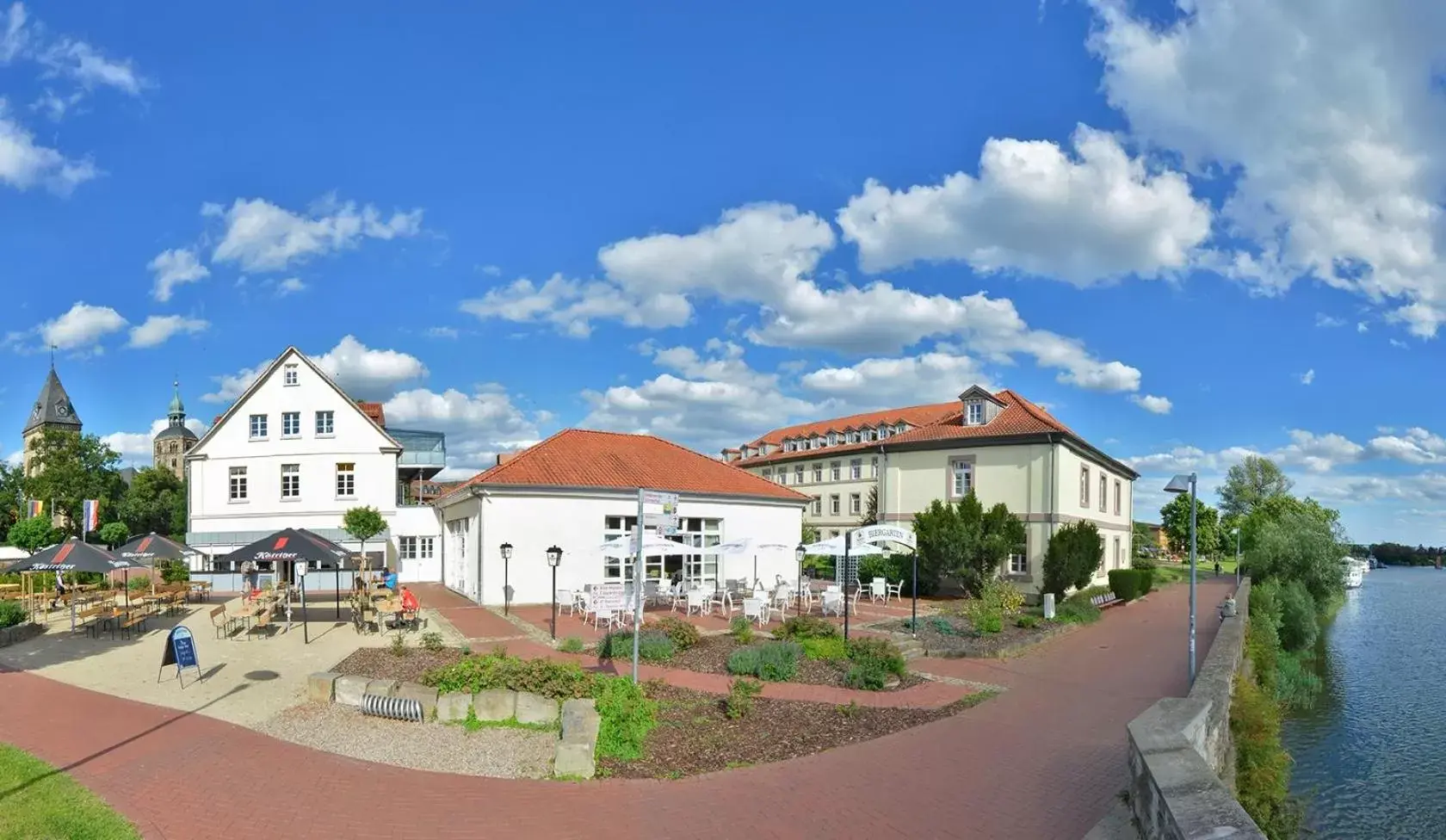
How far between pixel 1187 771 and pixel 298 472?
36.4 meters

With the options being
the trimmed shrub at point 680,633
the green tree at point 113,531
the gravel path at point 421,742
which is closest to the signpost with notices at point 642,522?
the gravel path at point 421,742

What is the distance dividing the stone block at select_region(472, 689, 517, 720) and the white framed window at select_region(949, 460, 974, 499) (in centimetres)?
2705

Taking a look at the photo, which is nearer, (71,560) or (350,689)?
(350,689)

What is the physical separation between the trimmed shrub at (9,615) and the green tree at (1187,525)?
243 ft

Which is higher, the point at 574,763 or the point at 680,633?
the point at 574,763

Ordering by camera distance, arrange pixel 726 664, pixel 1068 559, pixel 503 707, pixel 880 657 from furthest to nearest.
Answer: pixel 1068 559 → pixel 726 664 → pixel 880 657 → pixel 503 707

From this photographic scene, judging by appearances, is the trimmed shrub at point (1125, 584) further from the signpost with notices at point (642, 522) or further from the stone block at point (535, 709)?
the stone block at point (535, 709)

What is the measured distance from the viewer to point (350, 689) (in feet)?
37.1

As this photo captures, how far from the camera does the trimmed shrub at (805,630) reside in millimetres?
16531

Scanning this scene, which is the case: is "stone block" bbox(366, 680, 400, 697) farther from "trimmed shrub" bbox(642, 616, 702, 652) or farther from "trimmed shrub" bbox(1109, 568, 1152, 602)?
"trimmed shrub" bbox(1109, 568, 1152, 602)

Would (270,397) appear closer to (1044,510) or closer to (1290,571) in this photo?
(1044,510)

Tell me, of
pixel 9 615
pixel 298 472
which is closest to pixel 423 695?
pixel 9 615

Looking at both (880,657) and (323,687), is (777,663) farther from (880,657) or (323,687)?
(323,687)

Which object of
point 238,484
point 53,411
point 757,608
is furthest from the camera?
point 53,411
